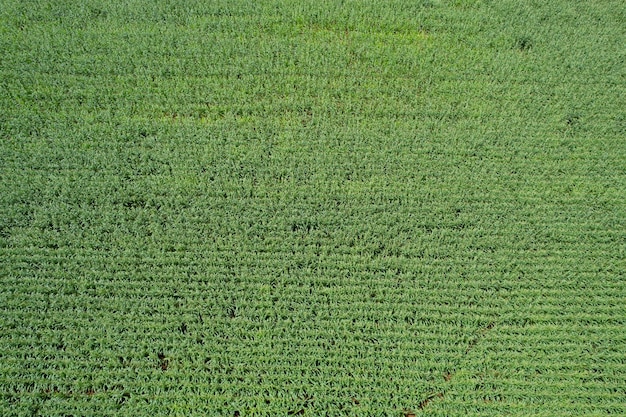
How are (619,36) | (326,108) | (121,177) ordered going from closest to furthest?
(121,177) → (326,108) → (619,36)

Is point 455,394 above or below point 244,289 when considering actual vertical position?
below

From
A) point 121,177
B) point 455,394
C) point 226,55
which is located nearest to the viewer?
point 455,394

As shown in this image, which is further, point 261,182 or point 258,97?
point 258,97

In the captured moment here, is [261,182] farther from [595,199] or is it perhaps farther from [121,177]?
[595,199]

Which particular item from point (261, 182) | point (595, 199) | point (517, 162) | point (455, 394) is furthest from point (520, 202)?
point (261, 182)

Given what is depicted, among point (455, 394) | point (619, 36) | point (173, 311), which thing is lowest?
point (455, 394)

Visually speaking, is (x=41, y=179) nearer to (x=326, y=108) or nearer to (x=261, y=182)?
(x=261, y=182)
